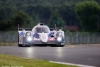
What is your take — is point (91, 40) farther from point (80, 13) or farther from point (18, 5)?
point (18, 5)

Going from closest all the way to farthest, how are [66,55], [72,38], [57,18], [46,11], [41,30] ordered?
[66,55] < [41,30] < [72,38] < [57,18] < [46,11]

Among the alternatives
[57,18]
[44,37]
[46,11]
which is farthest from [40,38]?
[46,11]

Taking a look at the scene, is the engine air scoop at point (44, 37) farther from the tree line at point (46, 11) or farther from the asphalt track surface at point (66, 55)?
the tree line at point (46, 11)

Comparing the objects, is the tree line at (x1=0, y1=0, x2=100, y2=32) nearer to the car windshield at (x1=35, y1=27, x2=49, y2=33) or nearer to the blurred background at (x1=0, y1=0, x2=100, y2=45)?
the blurred background at (x1=0, y1=0, x2=100, y2=45)

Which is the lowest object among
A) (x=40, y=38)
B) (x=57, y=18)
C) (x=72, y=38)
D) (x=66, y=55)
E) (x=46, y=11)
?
(x=66, y=55)

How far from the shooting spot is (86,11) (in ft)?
283

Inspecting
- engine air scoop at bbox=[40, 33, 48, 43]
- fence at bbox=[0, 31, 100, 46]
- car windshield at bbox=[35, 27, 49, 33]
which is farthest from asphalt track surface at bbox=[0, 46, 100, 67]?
fence at bbox=[0, 31, 100, 46]

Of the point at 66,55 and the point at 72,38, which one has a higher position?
the point at 72,38

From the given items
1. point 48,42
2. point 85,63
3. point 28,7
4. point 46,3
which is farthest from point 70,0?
point 85,63

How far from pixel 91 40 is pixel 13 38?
992 centimetres

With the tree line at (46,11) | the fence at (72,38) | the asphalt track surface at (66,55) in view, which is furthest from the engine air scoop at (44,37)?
the tree line at (46,11)

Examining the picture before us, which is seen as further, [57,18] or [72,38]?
[57,18]

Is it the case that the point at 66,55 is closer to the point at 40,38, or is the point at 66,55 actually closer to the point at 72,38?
the point at 40,38

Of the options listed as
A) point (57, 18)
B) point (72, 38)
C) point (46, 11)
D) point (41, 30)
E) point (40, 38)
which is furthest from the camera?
point (46, 11)
